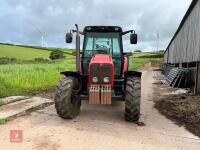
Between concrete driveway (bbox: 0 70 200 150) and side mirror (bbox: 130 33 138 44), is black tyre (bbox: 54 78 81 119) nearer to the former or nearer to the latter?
concrete driveway (bbox: 0 70 200 150)

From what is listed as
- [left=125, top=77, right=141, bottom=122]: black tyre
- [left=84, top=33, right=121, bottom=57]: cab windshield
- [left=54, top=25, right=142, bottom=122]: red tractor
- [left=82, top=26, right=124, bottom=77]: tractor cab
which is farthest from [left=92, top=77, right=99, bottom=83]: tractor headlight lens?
[left=84, top=33, right=121, bottom=57]: cab windshield

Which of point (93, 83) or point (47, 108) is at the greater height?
point (93, 83)

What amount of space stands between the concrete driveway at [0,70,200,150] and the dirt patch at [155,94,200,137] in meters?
0.32

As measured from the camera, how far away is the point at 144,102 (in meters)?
14.8

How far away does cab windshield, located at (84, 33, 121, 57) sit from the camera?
38.6 ft

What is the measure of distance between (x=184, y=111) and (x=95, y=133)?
4208mm

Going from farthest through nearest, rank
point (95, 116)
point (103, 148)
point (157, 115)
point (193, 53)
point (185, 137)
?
point (193, 53)
point (157, 115)
point (95, 116)
point (185, 137)
point (103, 148)

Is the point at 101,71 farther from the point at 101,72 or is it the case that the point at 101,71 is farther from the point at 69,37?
the point at 69,37

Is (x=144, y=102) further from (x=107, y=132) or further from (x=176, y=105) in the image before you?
(x=107, y=132)

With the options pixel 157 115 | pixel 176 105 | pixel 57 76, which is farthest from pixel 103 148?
pixel 57 76

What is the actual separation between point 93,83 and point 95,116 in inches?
50.8

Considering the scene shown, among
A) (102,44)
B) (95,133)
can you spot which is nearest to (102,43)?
(102,44)

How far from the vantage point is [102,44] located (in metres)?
11.9

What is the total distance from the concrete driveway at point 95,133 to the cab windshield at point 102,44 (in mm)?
1890
